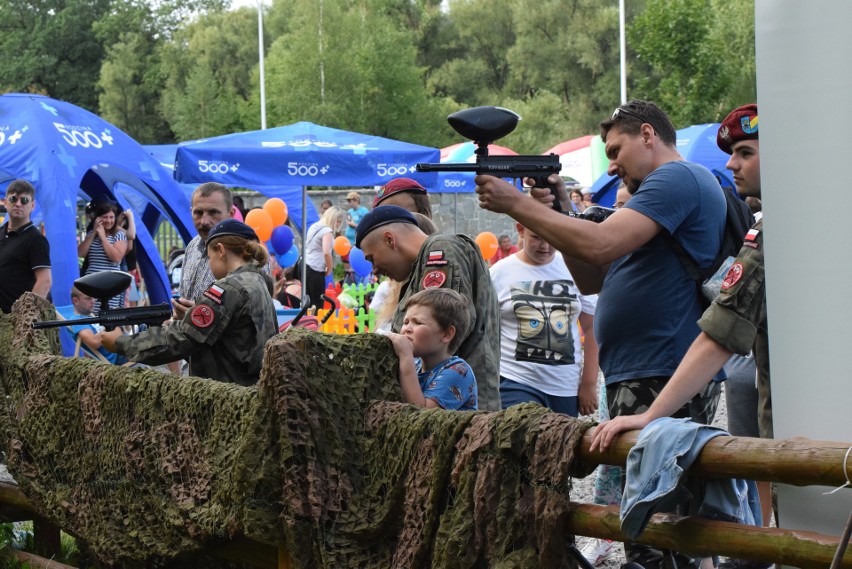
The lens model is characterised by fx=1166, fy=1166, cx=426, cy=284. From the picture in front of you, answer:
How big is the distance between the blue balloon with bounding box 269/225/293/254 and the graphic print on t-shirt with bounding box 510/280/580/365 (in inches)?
364

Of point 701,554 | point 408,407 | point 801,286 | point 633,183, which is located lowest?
point 701,554

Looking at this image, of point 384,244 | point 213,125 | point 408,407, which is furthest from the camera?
point 213,125

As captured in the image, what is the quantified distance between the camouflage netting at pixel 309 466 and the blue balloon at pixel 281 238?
10167 mm

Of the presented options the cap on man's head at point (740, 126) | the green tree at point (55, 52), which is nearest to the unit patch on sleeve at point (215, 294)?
the cap on man's head at point (740, 126)

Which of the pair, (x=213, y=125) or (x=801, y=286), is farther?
(x=213, y=125)

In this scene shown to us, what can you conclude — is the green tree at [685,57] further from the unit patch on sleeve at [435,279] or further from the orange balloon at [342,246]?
the unit patch on sleeve at [435,279]

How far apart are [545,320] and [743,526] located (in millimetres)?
3252

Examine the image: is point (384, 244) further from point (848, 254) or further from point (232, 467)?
point (848, 254)

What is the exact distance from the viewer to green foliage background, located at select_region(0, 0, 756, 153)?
2853cm

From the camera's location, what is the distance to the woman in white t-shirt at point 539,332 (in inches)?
226

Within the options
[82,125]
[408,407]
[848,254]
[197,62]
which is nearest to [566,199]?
[408,407]

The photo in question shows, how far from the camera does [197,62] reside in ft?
188

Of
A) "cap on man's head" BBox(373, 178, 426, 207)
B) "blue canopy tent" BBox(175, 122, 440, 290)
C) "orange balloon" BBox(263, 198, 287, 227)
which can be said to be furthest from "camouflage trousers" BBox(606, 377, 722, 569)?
"orange balloon" BBox(263, 198, 287, 227)

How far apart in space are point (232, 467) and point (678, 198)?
5.25 ft
